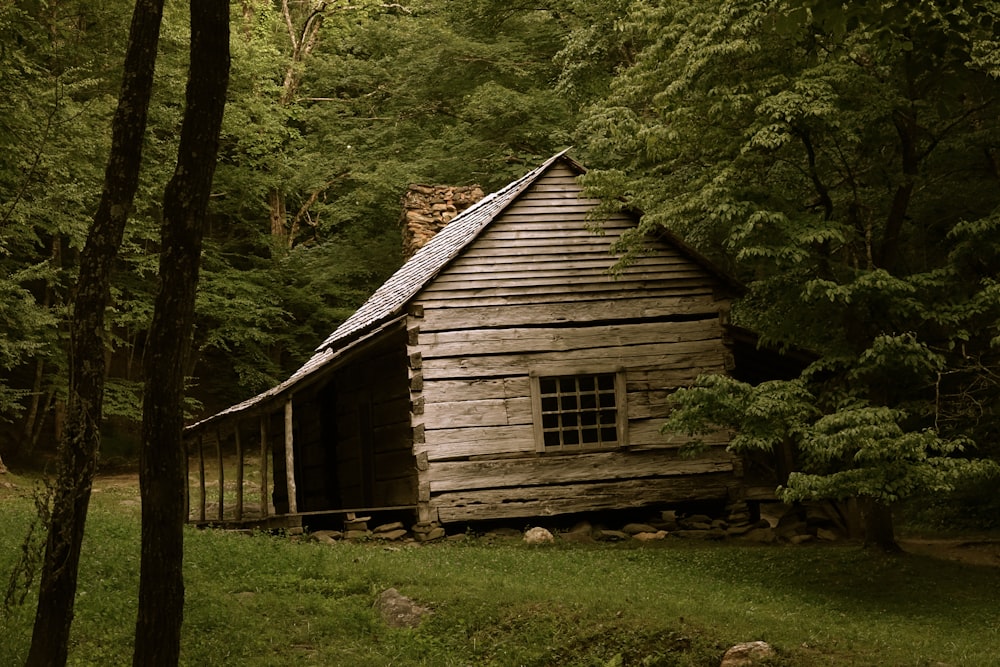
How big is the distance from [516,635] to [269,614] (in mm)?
2654

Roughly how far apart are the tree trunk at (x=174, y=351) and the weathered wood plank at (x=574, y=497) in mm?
9911

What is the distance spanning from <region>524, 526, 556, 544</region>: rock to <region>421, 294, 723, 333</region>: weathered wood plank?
3573mm

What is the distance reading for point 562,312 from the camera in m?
18.4

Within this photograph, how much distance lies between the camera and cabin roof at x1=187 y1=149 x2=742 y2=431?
17.8 meters

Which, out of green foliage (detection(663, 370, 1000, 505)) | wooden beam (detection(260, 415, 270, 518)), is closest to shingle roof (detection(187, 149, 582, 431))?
wooden beam (detection(260, 415, 270, 518))

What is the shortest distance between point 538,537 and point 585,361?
10.7 feet

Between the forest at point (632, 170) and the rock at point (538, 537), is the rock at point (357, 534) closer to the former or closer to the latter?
the rock at point (538, 537)

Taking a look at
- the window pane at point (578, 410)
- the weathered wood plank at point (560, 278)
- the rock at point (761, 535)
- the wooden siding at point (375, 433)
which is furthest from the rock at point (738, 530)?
the wooden siding at point (375, 433)

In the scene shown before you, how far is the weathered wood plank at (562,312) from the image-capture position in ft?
59.0

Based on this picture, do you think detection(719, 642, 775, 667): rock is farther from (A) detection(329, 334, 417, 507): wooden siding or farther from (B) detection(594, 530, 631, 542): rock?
(A) detection(329, 334, 417, 507): wooden siding

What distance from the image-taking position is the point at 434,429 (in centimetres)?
1753

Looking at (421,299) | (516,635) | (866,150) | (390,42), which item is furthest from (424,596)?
(390,42)

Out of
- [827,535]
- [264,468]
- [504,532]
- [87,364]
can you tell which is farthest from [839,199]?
[87,364]

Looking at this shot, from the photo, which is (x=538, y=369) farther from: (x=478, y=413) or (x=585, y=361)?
(x=478, y=413)
